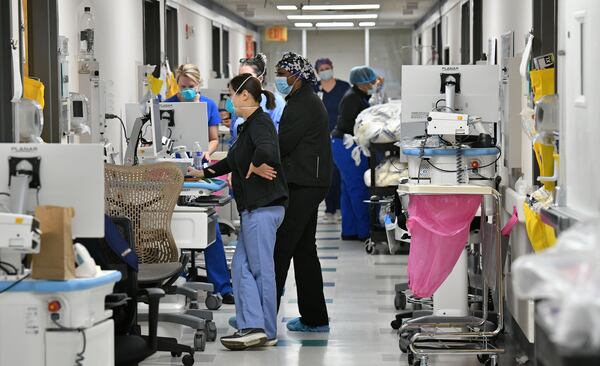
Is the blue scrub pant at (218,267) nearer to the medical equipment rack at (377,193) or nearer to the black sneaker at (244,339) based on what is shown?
the black sneaker at (244,339)

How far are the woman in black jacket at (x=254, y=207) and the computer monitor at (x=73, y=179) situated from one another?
1936mm

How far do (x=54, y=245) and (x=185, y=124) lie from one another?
3675 mm

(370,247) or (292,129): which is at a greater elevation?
(292,129)

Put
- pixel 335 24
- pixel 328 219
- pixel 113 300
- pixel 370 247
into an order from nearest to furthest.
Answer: pixel 113 300 → pixel 370 247 → pixel 328 219 → pixel 335 24

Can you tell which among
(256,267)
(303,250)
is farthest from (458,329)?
(256,267)

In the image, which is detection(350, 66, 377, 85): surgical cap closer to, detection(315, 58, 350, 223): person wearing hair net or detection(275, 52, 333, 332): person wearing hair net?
detection(315, 58, 350, 223): person wearing hair net

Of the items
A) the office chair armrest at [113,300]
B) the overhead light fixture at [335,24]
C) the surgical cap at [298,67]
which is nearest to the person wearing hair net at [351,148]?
Answer: the surgical cap at [298,67]

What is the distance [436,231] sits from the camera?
5.67m

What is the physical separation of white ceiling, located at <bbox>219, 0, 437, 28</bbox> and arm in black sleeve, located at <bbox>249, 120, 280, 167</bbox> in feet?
33.8

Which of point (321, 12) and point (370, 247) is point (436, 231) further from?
point (321, 12)

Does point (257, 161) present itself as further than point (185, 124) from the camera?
No

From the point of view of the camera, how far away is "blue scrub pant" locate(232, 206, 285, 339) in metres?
5.92

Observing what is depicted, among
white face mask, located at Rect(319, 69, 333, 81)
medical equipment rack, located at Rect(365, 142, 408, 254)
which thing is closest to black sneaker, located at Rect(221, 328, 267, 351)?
medical equipment rack, located at Rect(365, 142, 408, 254)

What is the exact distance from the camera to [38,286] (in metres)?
3.76
